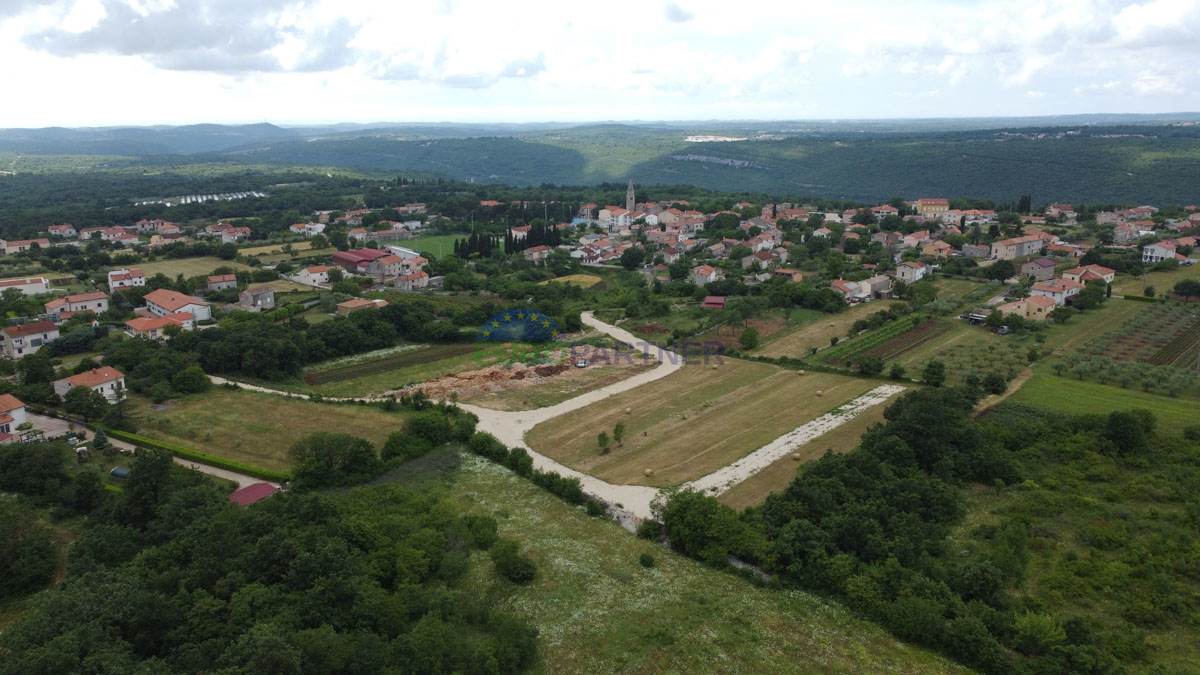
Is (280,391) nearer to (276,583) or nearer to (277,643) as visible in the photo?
(276,583)

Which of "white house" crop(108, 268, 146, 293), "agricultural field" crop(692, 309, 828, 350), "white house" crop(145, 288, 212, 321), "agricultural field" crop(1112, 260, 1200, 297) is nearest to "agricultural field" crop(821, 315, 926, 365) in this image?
"agricultural field" crop(692, 309, 828, 350)

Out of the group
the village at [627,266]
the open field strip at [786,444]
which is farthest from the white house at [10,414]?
the open field strip at [786,444]

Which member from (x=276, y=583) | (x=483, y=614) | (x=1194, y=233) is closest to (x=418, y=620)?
(x=483, y=614)

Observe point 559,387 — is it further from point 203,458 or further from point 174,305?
point 174,305

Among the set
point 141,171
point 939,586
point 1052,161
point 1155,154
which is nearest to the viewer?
point 939,586

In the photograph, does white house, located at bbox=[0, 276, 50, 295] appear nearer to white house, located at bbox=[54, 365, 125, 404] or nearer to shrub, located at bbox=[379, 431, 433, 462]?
white house, located at bbox=[54, 365, 125, 404]

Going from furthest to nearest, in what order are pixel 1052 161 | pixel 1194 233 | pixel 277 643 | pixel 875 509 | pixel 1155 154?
pixel 1052 161 → pixel 1155 154 → pixel 1194 233 → pixel 875 509 → pixel 277 643

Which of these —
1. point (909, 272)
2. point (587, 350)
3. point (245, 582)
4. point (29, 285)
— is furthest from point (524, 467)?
point (29, 285)
